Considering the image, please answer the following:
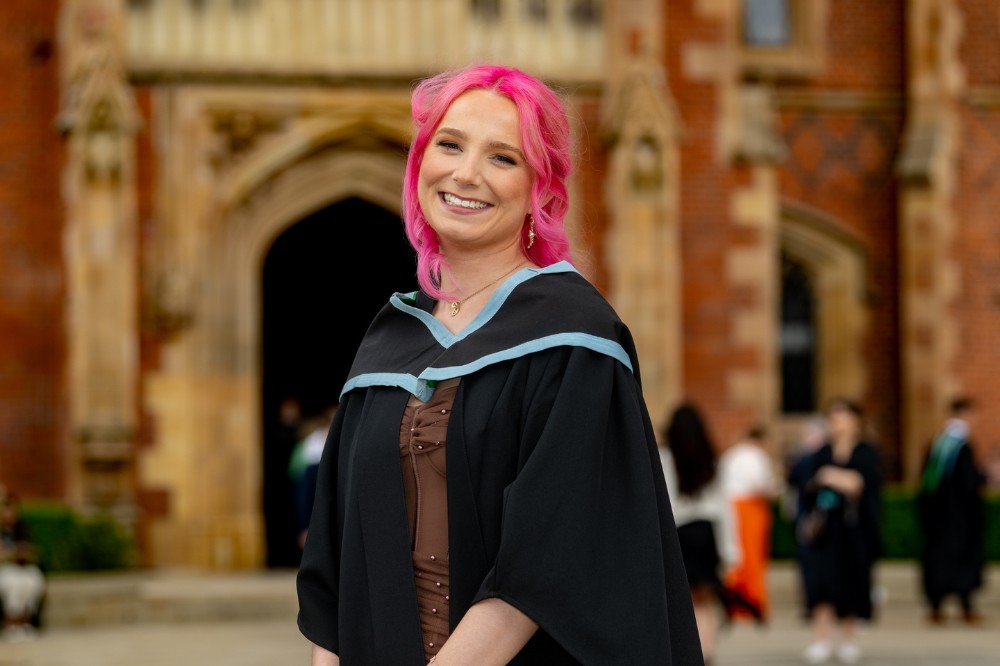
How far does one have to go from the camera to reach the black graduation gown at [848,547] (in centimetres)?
1013

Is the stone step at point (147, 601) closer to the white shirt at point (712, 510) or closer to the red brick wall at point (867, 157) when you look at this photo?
the white shirt at point (712, 510)

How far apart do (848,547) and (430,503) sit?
8186 millimetres

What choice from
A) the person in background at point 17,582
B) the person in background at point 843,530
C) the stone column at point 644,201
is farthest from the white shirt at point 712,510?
the stone column at point 644,201

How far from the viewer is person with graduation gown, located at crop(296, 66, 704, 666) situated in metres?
2.28

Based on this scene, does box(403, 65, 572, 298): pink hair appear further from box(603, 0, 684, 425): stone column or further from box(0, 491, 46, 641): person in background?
box(603, 0, 684, 425): stone column

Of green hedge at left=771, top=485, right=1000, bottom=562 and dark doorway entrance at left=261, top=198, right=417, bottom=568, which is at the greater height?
dark doorway entrance at left=261, top=198, right=417, bottom=568

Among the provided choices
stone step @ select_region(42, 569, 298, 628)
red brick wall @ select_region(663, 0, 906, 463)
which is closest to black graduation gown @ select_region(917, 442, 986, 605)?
stone step @ select_region(42, 569, 298, 628)

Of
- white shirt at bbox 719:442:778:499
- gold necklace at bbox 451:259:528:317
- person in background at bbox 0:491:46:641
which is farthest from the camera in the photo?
white shirt at bbox 719:442:778:499

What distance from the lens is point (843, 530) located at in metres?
10.3

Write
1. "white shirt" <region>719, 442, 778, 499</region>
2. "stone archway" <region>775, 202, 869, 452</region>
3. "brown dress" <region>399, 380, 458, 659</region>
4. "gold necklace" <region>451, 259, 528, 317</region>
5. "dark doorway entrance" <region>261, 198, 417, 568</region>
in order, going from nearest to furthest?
"brown dress" <region>399, 380, 458, 659</region>
"gold necklace" <region>451, 259, 528, 317</region>
"white shirt" <region>719, 442, 778, 499</region>
"stone archway" <region>775, 202, 869, 452</region>
"dark doorway entrance" <region>261, 198, 417, 568</region>

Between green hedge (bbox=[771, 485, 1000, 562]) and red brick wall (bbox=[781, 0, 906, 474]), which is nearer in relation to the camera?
green hedge (bbox=[771, 485, 1000, 562])

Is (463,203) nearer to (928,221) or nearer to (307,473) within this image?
(307,473)

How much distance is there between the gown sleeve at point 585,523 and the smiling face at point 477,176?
0.89 ft

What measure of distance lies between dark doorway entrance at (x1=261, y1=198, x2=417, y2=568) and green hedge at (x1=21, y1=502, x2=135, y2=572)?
6.02 metres
